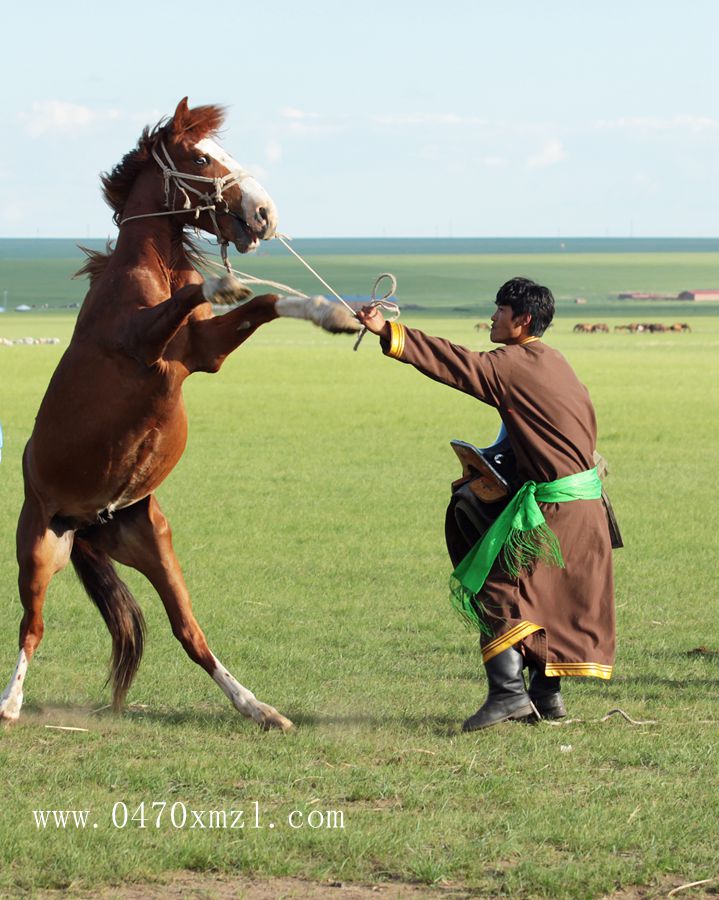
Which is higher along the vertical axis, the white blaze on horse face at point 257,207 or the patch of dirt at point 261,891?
the white blaze on horse face at point 257,207

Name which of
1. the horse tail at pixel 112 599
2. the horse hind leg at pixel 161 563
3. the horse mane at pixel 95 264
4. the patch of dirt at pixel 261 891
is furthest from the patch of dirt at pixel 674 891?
the horse mane at pixel 95 264

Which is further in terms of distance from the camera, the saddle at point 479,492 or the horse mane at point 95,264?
the horse mane at point 95,264

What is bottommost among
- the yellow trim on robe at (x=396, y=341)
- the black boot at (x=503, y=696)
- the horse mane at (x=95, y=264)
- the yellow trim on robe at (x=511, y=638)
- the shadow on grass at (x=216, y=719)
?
the shadow on grass at (x=216, y=719)

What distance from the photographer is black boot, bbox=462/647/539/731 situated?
5695 millimetres

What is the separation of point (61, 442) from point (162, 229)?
0.96 meters

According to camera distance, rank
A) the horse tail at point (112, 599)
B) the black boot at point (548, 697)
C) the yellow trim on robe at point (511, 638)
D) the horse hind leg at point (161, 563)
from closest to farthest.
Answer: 1. the yellow trim on robe at point (511, 638)
2. the black boot at point (548, 697)
3. the horse hind leg at point (161, 563)
4. the horse tail at point (112, 599)

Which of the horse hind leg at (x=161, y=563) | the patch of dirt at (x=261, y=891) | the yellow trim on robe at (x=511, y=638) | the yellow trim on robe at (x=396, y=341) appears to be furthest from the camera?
the horse hind leg at (x=161, y=563)

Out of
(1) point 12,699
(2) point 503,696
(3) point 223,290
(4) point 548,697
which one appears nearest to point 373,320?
(3) point 223,290

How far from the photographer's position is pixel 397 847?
4344 mm

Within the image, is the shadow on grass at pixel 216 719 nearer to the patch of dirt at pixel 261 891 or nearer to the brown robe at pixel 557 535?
the brown robe at pixel 557 535

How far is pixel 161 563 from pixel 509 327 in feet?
5.76

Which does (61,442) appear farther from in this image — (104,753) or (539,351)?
(539,351)

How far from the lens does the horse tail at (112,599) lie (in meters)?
6.26

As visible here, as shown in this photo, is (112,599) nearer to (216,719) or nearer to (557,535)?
(216,719)
